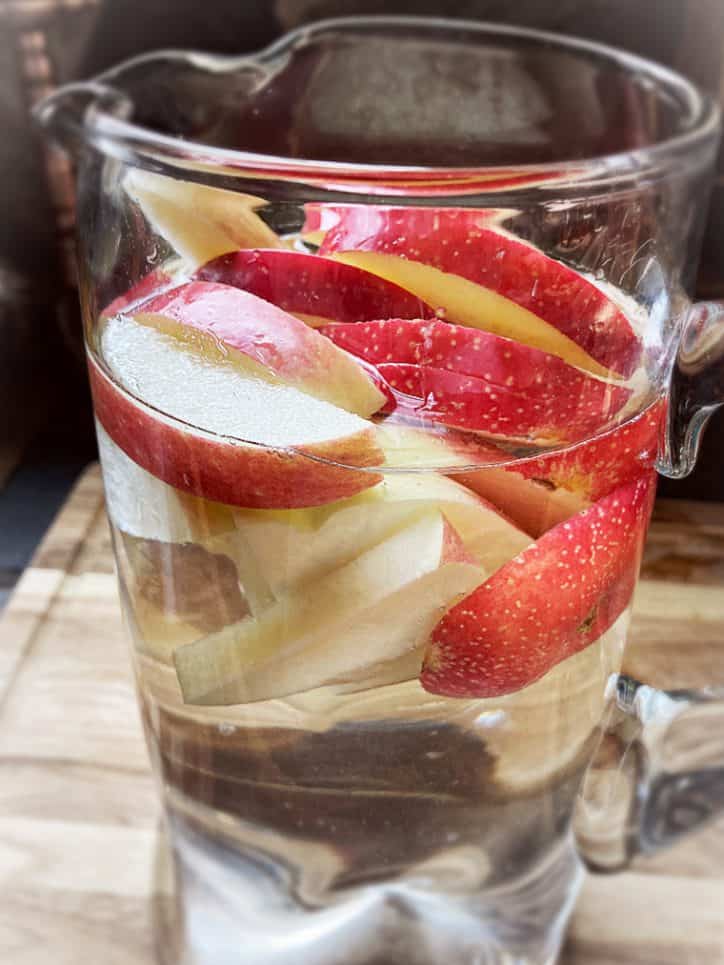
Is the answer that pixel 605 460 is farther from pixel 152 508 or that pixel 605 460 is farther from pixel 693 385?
pixel 152 508

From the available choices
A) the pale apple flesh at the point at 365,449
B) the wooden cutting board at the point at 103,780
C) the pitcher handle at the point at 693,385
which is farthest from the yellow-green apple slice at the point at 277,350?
the wooden cutting board at the point at 103,780

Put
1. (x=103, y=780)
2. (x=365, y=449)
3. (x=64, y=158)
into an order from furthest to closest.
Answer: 1. (x=64, y=158)
2. (x=103, y=780)
3. (x=365, y=449)

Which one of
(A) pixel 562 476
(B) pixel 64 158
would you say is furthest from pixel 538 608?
(B) pixel 64 158

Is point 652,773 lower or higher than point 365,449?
lower

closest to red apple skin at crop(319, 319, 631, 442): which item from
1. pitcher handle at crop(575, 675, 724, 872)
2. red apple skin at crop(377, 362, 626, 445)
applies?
red apple skin at crop(377, 362, 626, 445)

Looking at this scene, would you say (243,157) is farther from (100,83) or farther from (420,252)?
(100,83)

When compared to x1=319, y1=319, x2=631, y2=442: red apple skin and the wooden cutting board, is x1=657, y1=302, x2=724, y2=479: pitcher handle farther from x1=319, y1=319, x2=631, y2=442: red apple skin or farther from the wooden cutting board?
the wooden cutting board
